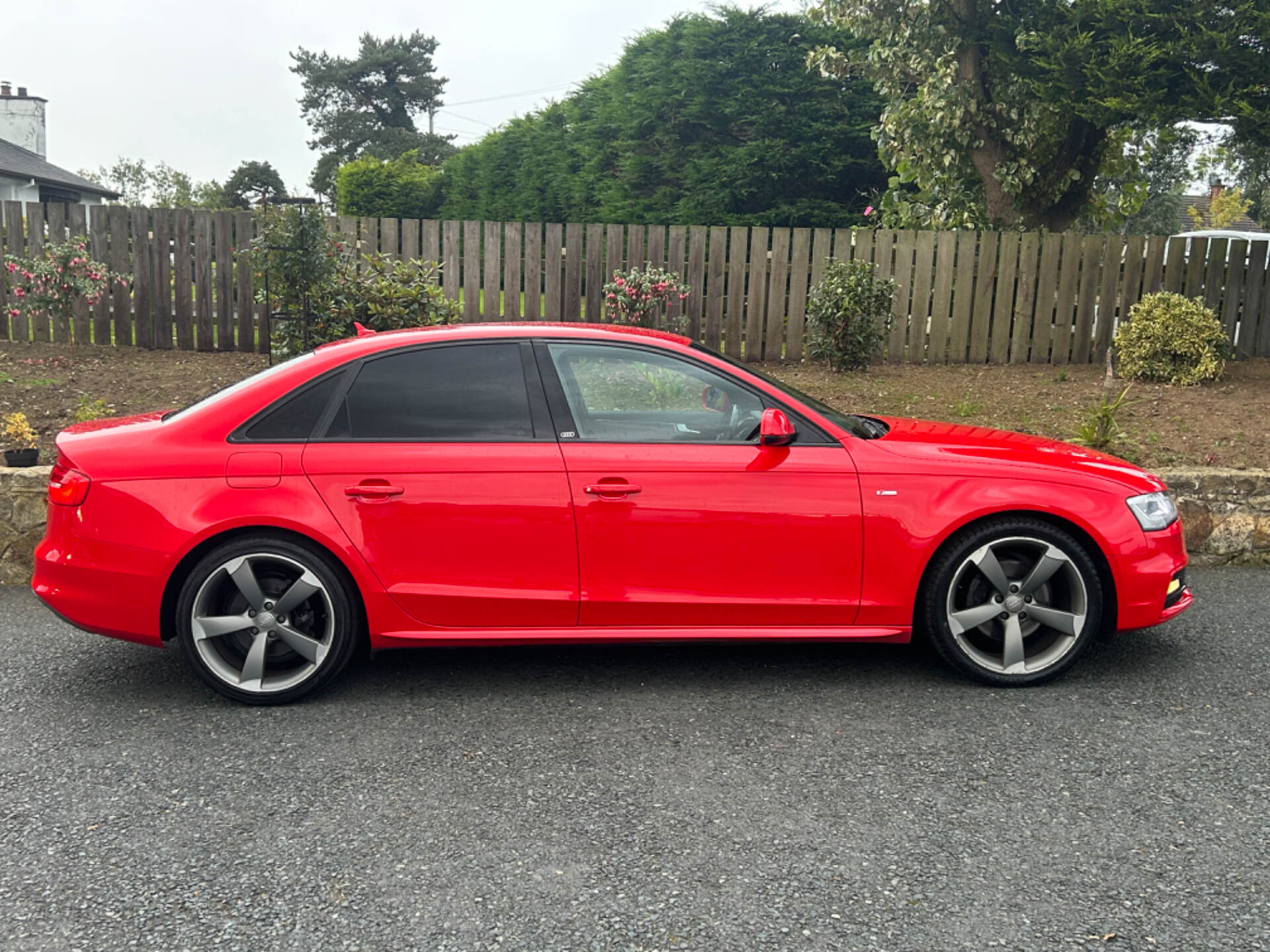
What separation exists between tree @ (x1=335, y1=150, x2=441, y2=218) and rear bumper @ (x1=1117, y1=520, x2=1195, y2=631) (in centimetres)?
2476

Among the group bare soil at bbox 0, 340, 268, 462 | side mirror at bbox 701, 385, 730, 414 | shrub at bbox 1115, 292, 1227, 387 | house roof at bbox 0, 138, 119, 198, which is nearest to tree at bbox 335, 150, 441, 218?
house roof at bbox 0, 138, 119, 198

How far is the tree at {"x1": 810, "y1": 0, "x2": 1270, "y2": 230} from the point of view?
1043 centimetres

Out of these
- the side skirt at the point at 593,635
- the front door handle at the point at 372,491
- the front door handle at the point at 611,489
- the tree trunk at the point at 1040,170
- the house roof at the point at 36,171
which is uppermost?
the house roof at the point at 36,171

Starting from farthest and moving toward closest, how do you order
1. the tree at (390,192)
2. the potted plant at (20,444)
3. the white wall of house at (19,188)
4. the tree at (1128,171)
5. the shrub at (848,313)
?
the white wall of house at (19,188), the tree at (390,192), the tree at (1128,171), the shrub at (848,313), the potted plant at (20,444)

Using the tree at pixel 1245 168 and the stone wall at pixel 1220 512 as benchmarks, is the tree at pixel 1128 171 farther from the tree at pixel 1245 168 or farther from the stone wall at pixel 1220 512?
the stone wall at pixel 1220 512

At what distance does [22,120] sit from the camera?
3981 cm

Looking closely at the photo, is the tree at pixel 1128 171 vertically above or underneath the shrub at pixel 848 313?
above

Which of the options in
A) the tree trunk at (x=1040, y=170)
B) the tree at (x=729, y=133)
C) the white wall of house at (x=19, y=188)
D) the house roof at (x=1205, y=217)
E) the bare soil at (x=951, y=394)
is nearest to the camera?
the bare soil at (x=951, y=394)

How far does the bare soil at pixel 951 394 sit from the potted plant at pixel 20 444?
0.18 m

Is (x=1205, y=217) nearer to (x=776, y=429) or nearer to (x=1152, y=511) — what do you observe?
(x=1152, y=511)

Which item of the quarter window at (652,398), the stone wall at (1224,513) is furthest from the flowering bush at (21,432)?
the stone wall at (1224,513)

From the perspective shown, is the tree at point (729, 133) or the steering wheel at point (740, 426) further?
the tree at point (729, 133)

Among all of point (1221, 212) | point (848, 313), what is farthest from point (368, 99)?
point (848, 313)

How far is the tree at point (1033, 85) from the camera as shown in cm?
1043
